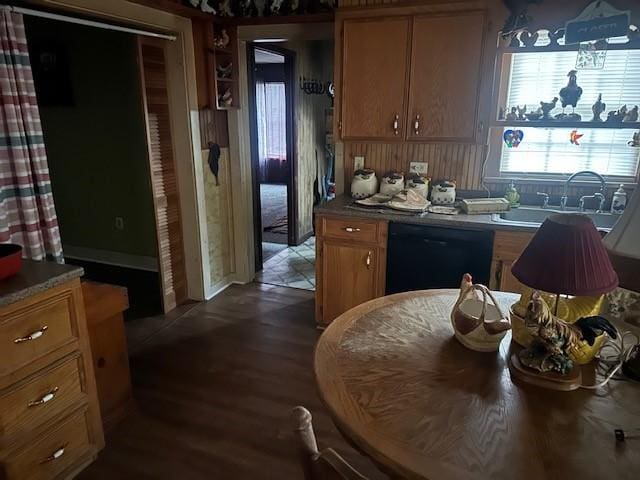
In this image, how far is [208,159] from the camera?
3543 millimetres

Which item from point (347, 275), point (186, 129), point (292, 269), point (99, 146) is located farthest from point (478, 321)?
point (99, 146)

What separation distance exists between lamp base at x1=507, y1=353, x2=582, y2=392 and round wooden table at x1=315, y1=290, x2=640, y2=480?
18 mm

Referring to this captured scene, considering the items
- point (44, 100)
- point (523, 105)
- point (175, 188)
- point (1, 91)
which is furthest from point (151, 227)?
point (523, 105)

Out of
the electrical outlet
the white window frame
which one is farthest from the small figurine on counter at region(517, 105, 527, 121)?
the electrical outlet

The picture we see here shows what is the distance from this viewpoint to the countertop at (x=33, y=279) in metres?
1.56

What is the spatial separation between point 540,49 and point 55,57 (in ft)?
12.9

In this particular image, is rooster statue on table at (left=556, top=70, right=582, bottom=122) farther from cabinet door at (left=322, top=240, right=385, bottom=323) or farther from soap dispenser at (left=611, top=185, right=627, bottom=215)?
cabinet door at (left=322, top=240, right=385, bottom=323)

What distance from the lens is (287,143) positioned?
4.77m

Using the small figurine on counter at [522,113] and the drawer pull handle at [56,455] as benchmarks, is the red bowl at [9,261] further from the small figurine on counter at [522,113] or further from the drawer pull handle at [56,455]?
the small figurine on counter at [522,113]

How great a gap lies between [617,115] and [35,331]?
3120mm

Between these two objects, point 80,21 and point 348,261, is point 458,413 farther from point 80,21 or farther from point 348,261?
point 80,21

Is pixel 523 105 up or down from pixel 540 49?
down

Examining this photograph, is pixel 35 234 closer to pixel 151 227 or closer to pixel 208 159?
pixel 208 159

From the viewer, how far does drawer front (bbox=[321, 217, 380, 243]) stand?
9.39ft
